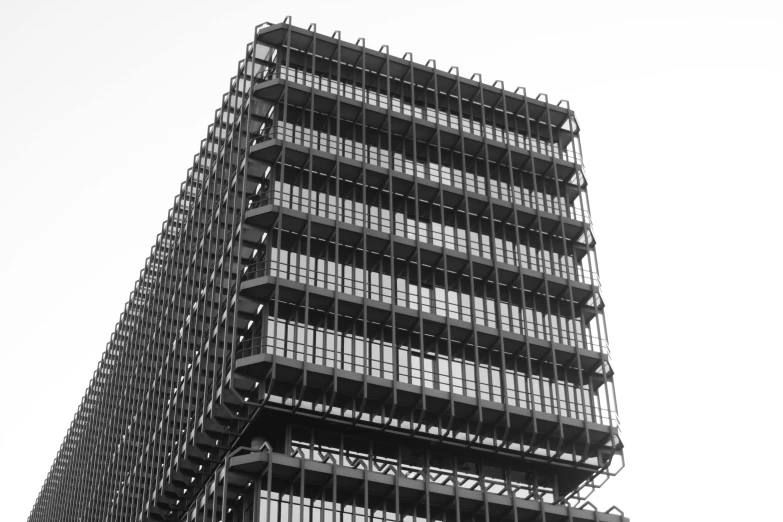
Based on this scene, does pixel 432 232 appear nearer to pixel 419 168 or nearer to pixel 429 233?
pixel 429 233

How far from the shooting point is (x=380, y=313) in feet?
255

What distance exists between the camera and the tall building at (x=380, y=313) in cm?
7331

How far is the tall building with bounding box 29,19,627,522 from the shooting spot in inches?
2886

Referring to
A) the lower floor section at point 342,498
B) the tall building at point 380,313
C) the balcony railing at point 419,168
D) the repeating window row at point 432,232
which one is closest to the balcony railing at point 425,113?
the tall building at point 380,313

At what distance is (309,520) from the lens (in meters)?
A: 69.4

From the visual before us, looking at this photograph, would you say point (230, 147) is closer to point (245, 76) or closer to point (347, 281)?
point (245, 76)

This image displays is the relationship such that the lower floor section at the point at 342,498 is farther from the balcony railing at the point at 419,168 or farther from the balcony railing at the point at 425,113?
the balcony railing at the point at 425,113

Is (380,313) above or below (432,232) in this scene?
below

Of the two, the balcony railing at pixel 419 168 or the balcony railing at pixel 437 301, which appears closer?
the balcony railing at pixel 437 301

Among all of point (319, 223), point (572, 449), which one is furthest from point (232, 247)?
point (572, 449)

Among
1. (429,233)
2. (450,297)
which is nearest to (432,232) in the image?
(429,233)

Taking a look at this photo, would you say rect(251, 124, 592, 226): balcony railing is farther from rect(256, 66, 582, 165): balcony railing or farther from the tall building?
rect(256, 66, 582, 165): balcony railing

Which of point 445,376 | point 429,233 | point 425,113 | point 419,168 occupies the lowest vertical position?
point 445,376

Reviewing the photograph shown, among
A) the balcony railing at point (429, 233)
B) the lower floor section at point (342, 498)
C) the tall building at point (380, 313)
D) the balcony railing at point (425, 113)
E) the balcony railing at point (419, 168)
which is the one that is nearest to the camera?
the lower floor section at point (342, 498)
